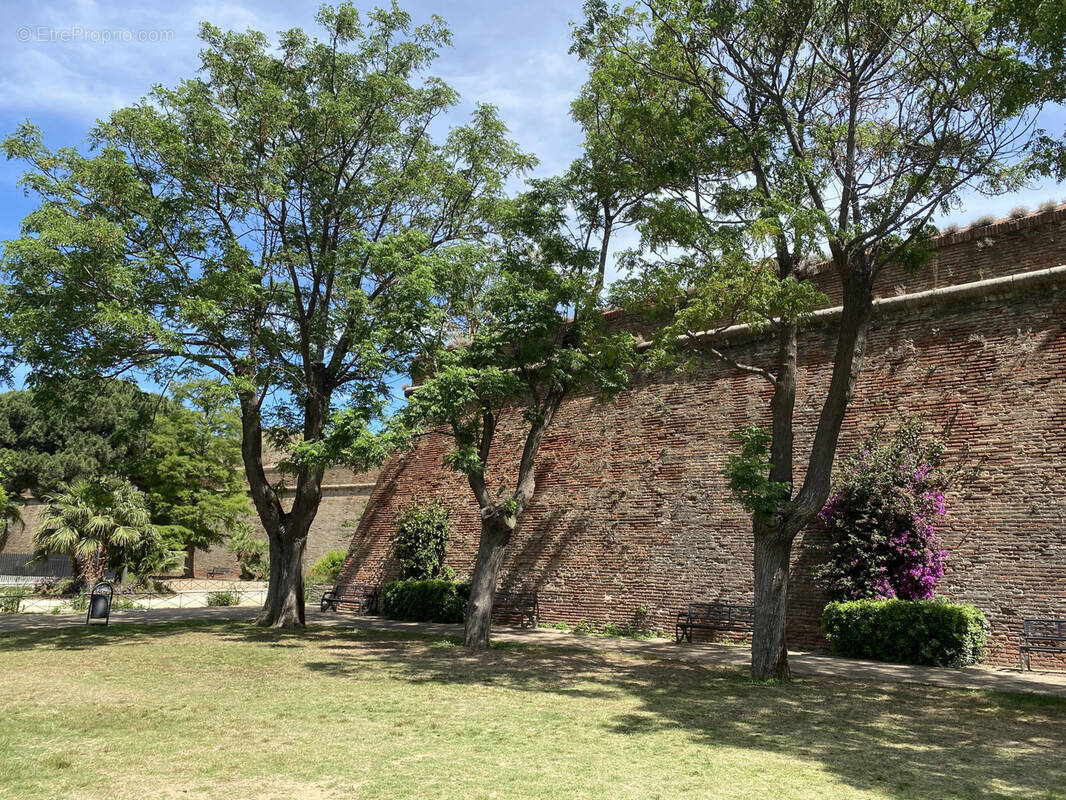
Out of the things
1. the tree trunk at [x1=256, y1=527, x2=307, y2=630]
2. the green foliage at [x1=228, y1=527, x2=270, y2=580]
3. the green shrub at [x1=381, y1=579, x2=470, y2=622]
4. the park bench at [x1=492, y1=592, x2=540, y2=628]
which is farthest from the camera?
the green foliage at [x1=228, y1=527, x2=270, y2=580]

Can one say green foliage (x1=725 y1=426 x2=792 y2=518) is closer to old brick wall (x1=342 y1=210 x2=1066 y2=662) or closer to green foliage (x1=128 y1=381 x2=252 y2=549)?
old brick wall (x1=342 y1=210 x2=1066 y2=662)

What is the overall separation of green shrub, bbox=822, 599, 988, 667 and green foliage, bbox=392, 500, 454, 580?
29.4 ft

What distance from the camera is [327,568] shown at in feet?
90.9

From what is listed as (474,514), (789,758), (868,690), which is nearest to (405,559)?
(474,514)

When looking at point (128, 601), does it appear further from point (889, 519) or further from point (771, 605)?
point (889, 519)

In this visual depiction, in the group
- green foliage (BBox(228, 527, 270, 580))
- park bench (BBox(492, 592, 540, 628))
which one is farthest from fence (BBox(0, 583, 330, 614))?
park bench (BBox(492, 592, 540, 628))

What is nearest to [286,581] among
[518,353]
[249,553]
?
[518,353]

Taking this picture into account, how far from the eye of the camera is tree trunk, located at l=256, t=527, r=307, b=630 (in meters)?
14.2

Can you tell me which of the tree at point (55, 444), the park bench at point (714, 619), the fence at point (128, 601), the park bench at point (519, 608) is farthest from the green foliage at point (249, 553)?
the park bench at point (714, 619)

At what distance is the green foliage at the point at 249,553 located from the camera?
104ft

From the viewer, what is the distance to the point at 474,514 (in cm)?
1802

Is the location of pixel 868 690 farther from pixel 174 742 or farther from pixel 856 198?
pixel 174 742

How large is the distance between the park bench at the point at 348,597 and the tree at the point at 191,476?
1148 cm

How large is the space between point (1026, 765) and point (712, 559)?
8.21 meters
